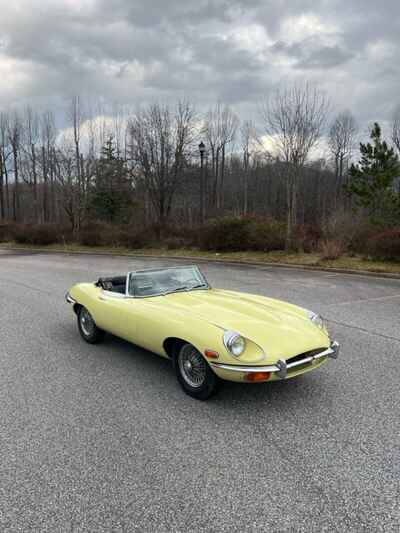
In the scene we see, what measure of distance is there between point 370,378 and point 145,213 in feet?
108

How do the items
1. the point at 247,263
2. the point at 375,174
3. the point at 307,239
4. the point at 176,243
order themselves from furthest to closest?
the point at 375,174 → the point at 176,243 → the point at 307,239 → the point at 247,263

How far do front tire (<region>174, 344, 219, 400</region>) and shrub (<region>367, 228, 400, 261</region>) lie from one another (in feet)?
39.1

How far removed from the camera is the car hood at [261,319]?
3533 mm

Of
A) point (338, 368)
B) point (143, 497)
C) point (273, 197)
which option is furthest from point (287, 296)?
point (273, 197)

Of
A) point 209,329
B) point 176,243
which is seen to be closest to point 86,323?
point 209,329

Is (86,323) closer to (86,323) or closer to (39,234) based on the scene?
(86,323)

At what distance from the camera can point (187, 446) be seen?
9.78 ft

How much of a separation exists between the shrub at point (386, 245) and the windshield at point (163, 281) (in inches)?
418

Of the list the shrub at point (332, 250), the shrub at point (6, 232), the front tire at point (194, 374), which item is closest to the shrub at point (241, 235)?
the shrub at point (332, 250)

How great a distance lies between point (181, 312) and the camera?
399cm

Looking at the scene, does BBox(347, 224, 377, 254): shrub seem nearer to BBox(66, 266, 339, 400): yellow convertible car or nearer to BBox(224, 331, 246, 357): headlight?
BBox(66, 266, 339, 400): yellow convertible car

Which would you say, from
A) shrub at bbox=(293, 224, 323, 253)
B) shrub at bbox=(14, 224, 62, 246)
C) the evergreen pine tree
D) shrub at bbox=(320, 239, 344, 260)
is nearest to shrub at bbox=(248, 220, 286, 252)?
shrub at bbox=(293, 224, 323, 253)

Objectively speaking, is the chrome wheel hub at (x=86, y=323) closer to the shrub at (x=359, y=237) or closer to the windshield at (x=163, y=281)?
the windshield at (x=163, y=281)

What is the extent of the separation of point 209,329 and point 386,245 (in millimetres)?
12037
